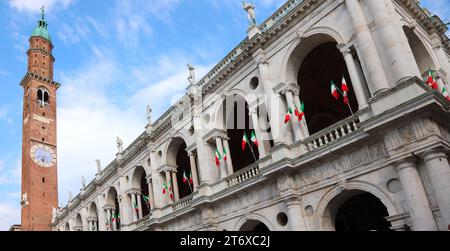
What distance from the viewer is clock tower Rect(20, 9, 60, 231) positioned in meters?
48.0

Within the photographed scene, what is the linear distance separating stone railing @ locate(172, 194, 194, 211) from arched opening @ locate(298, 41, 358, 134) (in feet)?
30.5

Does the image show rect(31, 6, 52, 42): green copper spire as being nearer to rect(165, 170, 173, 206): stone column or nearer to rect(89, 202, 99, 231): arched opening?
rect(89, 202, 99, 231): arched opening

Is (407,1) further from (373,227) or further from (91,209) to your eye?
(91,209)

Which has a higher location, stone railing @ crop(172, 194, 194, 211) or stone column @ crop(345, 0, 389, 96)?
stone column @ crop(345, 0, 389, 96)

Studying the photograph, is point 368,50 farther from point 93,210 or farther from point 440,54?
point 93,210

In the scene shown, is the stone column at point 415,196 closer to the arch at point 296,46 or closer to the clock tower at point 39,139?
the arch at point 296,46

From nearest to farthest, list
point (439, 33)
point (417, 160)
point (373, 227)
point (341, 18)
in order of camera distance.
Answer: point (417, 160)
point (341, 18)
point (439, 33)
point (373, 227)

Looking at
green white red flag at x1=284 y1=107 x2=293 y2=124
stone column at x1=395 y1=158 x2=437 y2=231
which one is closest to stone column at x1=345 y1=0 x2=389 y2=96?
stone column at x1=395 y1=158 x2=437 y2=231

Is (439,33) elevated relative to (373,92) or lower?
elevated

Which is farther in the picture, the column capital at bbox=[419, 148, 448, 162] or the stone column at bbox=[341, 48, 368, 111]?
the stone column at bbox=[341, 48, 368, 111]

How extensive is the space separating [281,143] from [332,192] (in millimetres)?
3141

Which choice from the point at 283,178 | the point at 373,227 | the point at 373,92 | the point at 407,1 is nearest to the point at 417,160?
the point at 373,92

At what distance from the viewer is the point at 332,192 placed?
1524cm

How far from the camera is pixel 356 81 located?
15.3m
